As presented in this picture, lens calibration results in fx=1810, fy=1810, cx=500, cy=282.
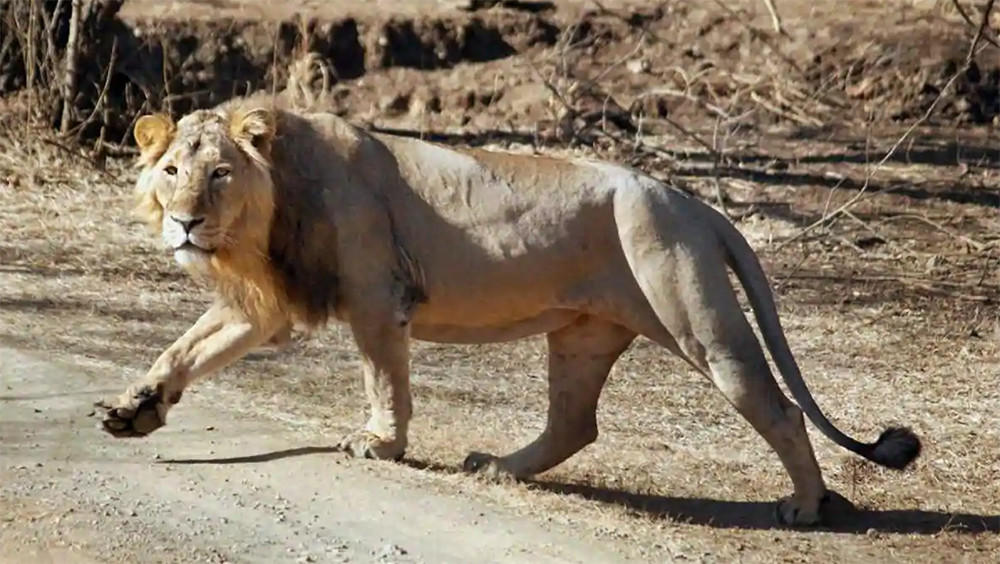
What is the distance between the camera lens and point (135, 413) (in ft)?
22.0

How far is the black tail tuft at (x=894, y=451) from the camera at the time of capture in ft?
23.3

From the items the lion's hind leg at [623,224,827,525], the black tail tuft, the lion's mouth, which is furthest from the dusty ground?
the lion's mouth

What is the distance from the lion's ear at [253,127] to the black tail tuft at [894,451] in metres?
2.65

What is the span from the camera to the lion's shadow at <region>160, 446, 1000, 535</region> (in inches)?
282

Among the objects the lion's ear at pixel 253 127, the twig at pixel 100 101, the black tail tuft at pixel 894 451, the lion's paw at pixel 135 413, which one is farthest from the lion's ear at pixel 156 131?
the twig at pixel 100 101

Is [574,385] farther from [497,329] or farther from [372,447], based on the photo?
[372,447]

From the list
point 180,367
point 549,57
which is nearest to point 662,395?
point 180,367

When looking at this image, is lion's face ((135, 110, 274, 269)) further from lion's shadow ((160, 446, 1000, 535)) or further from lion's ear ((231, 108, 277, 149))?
lion's shadow ((160, 446, 1000, 535))

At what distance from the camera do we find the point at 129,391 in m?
6.77

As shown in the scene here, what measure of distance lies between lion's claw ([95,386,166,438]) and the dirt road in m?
0.15

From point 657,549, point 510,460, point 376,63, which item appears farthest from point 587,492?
point 376,63

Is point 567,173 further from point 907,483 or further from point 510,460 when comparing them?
point 907,483

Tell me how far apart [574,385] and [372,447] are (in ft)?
3.23

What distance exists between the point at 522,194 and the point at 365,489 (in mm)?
1343
